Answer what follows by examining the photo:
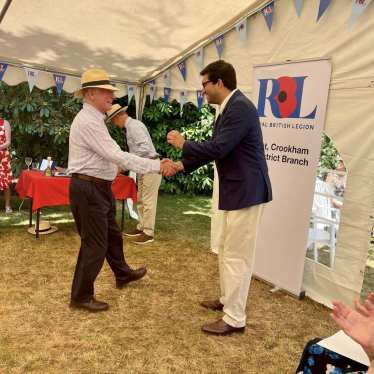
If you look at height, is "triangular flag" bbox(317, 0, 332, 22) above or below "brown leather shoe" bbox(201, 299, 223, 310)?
above

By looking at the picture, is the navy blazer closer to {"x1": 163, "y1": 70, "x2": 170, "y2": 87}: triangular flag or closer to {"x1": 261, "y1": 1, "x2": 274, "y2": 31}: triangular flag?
{"x1": 261, "y1": 1, "x2": 274, "y2": 31}: triangular flag

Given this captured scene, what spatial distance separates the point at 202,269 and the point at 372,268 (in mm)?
1970

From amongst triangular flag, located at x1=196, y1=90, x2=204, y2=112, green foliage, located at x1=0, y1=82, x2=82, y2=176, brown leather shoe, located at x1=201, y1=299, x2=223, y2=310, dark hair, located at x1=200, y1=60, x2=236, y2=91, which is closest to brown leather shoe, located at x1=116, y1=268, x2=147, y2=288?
brown leather shoe, located at x1=201, y1=299, x2=223, y2=310

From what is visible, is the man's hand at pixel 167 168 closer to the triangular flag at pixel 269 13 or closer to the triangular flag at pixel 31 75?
the triangular flag at pixel 269 13

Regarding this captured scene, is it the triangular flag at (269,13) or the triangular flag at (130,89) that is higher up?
the triangular flag at (269,13)

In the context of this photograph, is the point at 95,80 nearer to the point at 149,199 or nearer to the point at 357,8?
the point at 357,8

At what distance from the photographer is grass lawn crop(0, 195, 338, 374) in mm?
2227

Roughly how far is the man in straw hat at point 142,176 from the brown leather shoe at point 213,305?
68.7 inches

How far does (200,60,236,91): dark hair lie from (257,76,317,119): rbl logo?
85cm

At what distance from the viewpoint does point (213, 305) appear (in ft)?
9.72

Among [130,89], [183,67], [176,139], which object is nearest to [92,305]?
[176,139]

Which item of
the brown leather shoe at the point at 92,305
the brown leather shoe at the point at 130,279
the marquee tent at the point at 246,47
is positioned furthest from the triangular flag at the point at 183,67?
the brown leather shoe at the point at 92,305

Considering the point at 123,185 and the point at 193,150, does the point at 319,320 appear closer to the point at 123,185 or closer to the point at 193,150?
the point at 193,150

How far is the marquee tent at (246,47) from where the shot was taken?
2738 millimetres
